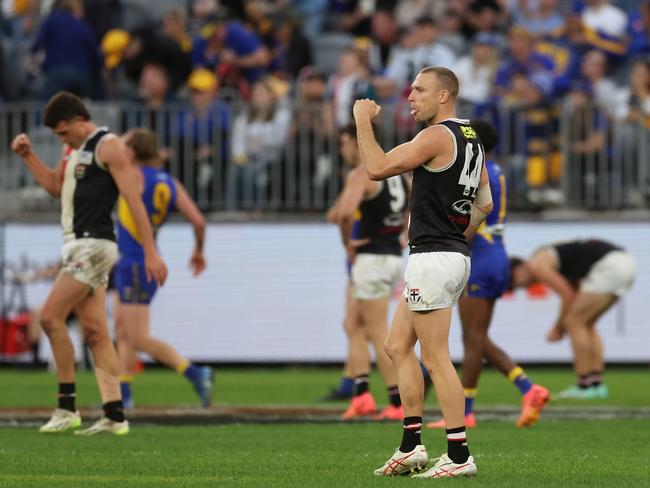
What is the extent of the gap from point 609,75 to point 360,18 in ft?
14.4

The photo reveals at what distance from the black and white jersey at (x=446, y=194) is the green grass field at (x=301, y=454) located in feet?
4.57

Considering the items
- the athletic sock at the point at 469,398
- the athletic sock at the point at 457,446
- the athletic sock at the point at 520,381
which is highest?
the athletic sock at the point at 457,446

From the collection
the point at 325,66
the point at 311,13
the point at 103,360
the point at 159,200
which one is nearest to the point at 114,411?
the point at 103,360

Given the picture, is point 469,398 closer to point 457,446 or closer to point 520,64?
point 457,446

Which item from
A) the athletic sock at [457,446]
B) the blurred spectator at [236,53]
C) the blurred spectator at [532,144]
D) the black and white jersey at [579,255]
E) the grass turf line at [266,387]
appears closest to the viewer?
the athletic sock at [457,446]

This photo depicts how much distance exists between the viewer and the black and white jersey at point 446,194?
340 inches

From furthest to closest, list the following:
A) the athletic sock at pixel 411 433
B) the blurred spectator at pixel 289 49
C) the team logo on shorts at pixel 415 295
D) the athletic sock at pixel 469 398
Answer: the blurred spectator at pixel 289 49 → the athletic sock at pixel 469 398 → the athletic sock at pixel 411 433 → the team logo on shorts at pixel 415 295

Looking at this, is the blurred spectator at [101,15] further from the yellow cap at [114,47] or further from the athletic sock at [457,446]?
the athletic sock at [457,446]

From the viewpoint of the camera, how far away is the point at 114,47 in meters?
23.8

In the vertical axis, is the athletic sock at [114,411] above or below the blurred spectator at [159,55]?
below

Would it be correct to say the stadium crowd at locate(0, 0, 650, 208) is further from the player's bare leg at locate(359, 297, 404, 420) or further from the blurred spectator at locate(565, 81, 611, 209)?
the player's bare leg at locate(359, 297, 404, 420)

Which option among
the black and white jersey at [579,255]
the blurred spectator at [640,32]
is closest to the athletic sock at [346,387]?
the black and white jersey at [579,255]

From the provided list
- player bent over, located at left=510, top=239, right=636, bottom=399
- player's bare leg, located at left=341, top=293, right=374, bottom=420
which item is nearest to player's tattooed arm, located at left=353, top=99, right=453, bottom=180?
player's bare leg, located at left=341, top=293, right=374, bottom=420

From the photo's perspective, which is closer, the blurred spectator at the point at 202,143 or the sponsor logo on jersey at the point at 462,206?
the sponsor logo on jersey at the point at 462,206
